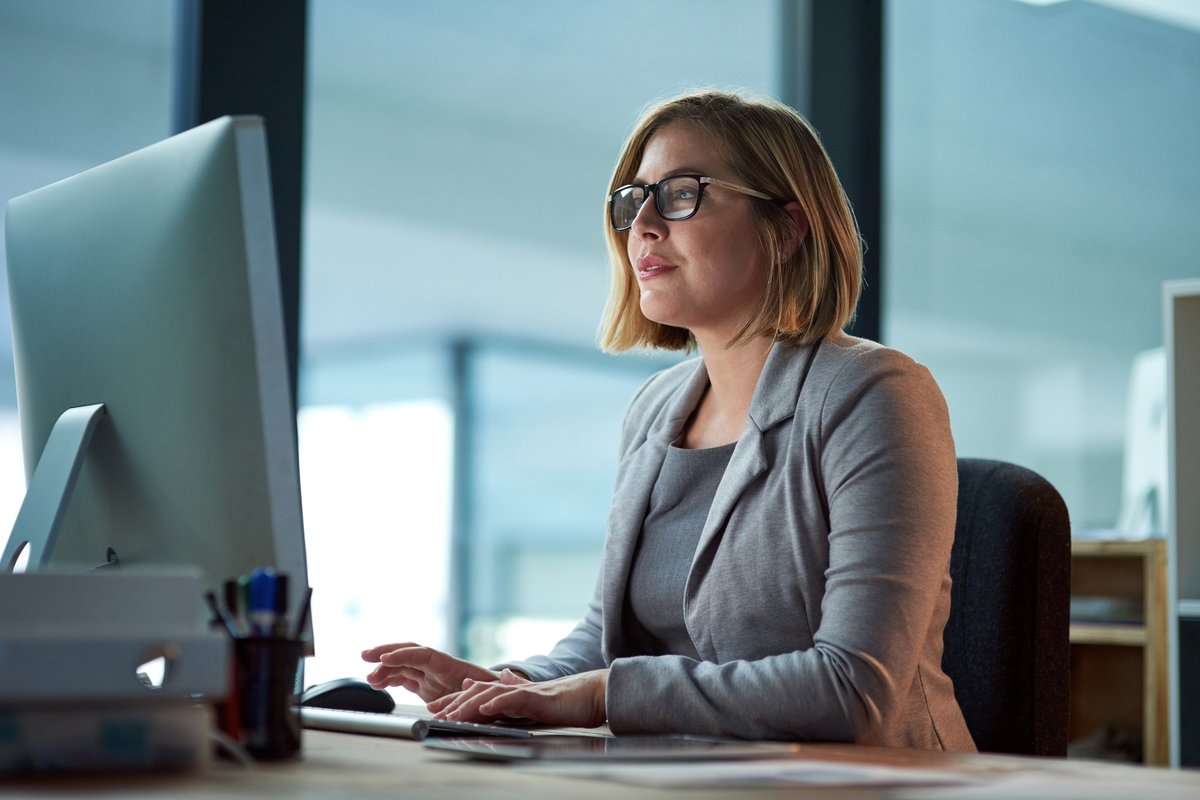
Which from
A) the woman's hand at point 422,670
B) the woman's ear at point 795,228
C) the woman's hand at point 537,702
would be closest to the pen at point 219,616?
the woman's hand at point 537,702

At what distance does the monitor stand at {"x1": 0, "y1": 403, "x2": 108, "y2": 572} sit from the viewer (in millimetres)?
1133

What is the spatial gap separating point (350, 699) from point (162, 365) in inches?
20.2

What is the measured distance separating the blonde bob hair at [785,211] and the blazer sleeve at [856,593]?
0.66 feet

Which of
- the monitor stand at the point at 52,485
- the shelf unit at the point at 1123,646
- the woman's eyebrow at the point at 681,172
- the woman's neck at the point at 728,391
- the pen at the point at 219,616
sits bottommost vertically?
the shelf unit at the point at 1123,646

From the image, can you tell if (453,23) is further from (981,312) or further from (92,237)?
(92,237)

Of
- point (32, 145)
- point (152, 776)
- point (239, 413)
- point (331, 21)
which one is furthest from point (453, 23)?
point (152, 776)

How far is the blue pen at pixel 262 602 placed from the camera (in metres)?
0.91

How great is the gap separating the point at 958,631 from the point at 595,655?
1.65ft

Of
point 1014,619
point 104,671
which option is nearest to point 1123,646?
point 1014,619

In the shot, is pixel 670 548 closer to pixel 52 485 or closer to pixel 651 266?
pixel 651 266

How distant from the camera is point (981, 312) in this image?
3990 mm

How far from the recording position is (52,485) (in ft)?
3.81

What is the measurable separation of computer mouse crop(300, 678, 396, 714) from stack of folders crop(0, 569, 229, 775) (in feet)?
1.77

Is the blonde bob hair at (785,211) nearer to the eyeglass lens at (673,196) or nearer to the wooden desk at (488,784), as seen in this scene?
the eyeglass lens at (673,196)
